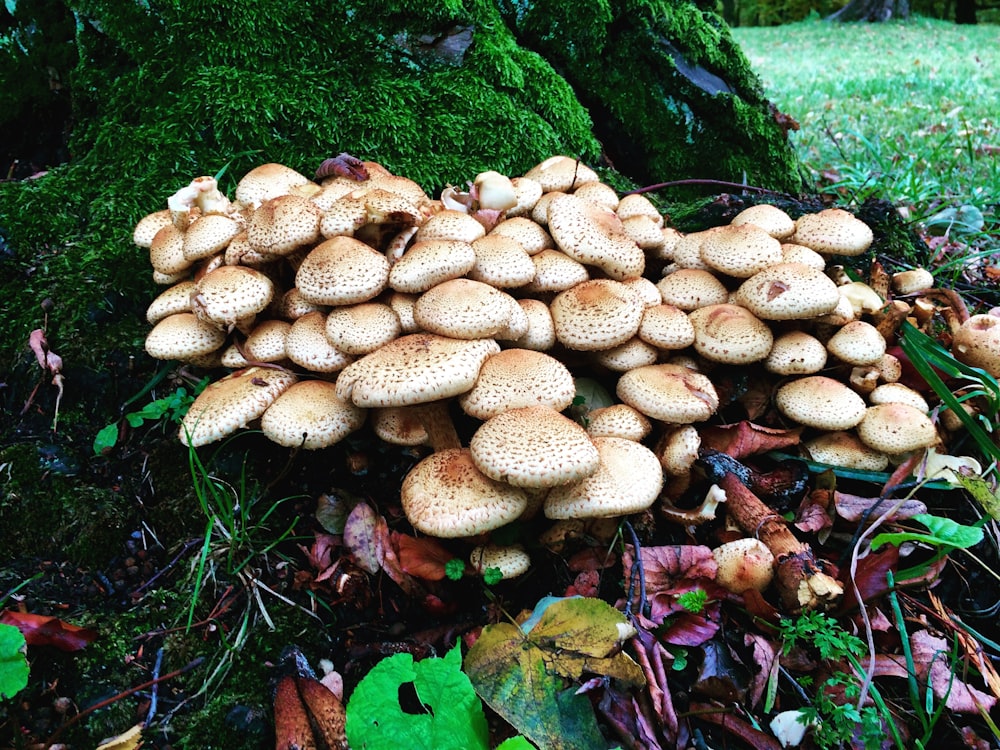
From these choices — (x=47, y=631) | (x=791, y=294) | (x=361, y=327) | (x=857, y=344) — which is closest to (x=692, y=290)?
(x=791, y=294)

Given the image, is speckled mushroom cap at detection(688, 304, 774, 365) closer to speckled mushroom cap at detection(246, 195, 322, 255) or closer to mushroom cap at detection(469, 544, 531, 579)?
mushroom cap at detection(469, 544, 531, 579)

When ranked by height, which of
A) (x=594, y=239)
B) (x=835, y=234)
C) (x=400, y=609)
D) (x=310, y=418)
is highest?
(x=594, y=239)

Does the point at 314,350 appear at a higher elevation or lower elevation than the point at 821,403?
higher

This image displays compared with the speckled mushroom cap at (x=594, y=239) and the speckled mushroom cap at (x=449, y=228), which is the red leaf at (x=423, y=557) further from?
the speckled mushroom cap at (x=594, y=239)

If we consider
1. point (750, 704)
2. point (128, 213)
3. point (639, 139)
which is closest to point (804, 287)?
point (750, 704)

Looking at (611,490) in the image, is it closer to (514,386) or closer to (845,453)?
(514,386)

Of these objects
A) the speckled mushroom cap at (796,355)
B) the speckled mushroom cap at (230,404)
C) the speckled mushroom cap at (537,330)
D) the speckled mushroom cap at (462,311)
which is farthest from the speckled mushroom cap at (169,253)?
the speckled mushroom cap at (796,355)

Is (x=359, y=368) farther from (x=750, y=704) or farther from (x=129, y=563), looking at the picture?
(x=750, y=704)
